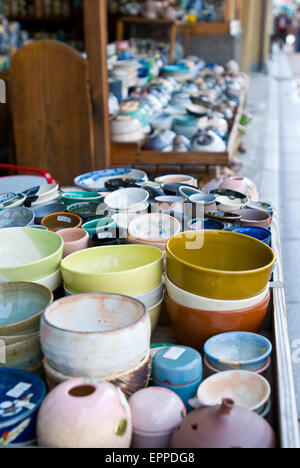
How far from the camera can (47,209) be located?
184 centimetres

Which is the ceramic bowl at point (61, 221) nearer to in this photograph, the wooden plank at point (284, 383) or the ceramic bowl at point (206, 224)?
the ceramic bowl at point (206, 224)

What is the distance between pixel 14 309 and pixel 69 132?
2.01 m

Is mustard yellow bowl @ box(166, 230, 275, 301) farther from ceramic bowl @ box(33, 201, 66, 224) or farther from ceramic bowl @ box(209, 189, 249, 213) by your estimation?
ceramic bowl @ box(33, 201, 66, 224)

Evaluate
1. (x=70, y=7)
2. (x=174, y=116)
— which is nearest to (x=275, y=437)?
(x=174, y=116)

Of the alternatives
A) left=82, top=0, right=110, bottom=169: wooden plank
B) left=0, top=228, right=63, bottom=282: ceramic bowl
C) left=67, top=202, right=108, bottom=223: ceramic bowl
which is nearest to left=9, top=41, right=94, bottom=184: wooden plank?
left=82, top=0, right=110, bottom=169: wooden plank

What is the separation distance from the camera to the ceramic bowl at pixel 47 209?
1.76m

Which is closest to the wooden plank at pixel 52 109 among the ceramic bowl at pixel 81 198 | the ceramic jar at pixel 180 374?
the ceramic bowl at pixel 81 198

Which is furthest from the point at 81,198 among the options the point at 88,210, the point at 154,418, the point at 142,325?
the point at 154,418

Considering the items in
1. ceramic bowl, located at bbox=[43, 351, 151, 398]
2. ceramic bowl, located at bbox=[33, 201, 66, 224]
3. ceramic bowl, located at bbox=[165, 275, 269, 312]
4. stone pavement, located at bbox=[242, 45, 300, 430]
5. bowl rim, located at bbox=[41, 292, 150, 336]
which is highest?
bowl rim, located at bbox=[41, 292, 150, 336]

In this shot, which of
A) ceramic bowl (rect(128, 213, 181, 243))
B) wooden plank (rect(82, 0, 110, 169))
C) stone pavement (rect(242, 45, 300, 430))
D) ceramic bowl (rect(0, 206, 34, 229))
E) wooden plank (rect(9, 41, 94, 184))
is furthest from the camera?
stone pavement (rect(242, 45, 300, 430))

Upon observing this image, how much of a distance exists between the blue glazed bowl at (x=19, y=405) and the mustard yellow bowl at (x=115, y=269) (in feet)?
0.90

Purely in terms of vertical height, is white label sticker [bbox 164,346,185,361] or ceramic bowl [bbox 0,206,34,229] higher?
ceramic bowl [bbox 0,206,34,229]

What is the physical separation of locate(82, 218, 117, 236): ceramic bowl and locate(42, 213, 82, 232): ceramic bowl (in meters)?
0.06

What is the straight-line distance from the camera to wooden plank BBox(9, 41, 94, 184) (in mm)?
2926
